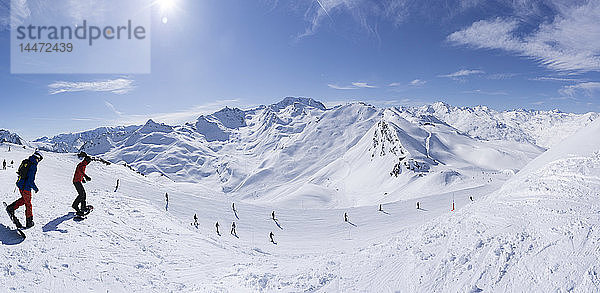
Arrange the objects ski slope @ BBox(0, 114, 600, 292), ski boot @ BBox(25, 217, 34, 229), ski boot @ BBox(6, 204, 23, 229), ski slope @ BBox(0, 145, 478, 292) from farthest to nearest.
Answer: ski boot @ BBox(25, 217, 34, 229) < ski boot @ BBox(6, 204, 23, 229) < ski slope @ BBox(0, 145, 478, 292) < ski slope @ BBox(0, 114, 600, 292)

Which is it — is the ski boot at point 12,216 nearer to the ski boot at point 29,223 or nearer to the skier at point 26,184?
the skier at point 26,184

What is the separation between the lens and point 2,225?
1016 centimetres

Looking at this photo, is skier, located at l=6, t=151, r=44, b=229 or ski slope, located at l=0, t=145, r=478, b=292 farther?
skier, located at l=6, t=151, r=44, b=229

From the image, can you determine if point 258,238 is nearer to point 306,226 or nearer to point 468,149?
point 306,226

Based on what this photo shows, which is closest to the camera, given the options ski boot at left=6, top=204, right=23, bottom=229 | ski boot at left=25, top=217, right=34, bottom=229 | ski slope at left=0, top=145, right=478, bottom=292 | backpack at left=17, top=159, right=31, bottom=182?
ski slope at left=0, top=145, right=478, bottom=292

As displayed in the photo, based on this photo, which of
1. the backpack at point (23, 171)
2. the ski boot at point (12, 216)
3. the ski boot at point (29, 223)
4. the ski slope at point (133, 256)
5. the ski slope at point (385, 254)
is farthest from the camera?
the ski boot at point (29, 223)

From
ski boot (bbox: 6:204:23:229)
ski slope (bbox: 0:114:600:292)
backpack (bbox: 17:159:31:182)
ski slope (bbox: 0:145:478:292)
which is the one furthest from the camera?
backpack (bbox: 17:159:31:182)

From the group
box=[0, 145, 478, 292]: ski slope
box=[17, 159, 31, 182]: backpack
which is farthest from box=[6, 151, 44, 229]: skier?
box=[0, 145, 478, 292]: ski slope

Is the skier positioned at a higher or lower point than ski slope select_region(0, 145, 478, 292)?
higher

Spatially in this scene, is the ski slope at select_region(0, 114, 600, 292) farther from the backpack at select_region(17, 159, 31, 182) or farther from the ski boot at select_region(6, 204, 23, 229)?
the backpack at select_region(17, 159, 31, 182)

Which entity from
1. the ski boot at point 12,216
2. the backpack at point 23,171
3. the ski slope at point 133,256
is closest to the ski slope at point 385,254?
the ski slope at point 133,256

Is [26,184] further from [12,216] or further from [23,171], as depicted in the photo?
[12,216]

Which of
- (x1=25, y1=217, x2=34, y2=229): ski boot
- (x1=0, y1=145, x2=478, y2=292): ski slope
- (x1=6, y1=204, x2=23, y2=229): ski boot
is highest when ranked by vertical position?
(x1=6, y1=204, x2=23, y2=229): ski boot

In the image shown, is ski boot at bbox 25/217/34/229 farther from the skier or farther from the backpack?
the backpack
